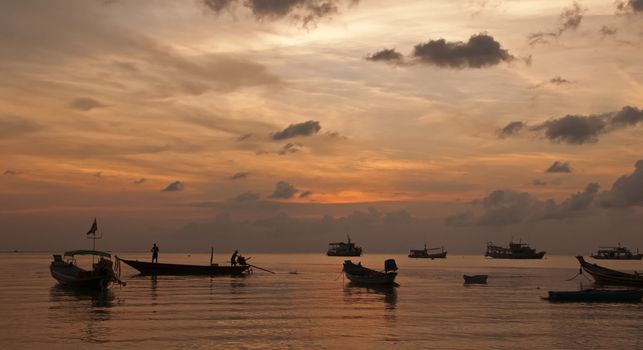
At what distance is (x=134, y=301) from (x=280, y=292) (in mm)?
13998

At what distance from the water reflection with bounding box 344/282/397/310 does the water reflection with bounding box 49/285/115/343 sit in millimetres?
17544

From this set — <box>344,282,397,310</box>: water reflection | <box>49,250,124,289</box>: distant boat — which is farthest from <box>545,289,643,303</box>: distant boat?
<box>49,250,124,289</box>: distant boat

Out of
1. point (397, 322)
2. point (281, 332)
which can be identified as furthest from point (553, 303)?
point (281, 332)

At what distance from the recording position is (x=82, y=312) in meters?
36.2

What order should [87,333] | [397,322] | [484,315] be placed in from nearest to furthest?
[87,333] < [397,322] < [484,315]

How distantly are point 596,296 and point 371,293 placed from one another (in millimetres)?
17312

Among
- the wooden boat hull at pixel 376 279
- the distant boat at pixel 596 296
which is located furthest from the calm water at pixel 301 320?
the wooden boat hull at pixel 376 279

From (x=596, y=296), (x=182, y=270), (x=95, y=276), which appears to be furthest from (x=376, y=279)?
(x=182, y=270)

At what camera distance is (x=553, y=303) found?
151ft

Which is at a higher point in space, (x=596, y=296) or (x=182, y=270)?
(x=182, y=270)

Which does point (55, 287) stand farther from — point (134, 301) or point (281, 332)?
point (281, 332)

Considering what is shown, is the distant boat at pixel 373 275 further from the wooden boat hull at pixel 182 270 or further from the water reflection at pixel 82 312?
the water reflection at pixel 82 312

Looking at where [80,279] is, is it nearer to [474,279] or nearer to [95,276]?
[95,276]

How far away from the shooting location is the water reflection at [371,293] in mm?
46688
